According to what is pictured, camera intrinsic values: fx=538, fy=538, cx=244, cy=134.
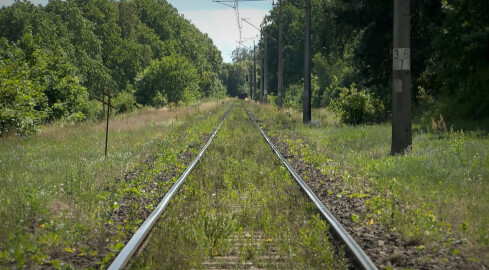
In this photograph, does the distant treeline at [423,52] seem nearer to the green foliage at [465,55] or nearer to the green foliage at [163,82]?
the green foliage at [465,55]

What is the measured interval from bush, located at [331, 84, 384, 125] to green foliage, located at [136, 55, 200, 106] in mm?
40886

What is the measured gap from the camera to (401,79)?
44.3 feet

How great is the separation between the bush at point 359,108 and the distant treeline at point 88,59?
11127 millimetres

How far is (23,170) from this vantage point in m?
11.3

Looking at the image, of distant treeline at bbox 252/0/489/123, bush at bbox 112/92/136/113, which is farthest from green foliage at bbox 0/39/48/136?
bush at bbox 112/92/136/113

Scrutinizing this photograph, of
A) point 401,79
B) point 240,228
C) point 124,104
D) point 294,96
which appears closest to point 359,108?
point 401,79

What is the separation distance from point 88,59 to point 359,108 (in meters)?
57.0

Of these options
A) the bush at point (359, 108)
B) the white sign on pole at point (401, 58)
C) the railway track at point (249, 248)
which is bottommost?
the railway track at point (249, 248)

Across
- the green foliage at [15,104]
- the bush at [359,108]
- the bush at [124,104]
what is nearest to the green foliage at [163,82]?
the bush at [124,104]

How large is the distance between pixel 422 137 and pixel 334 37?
10.6m

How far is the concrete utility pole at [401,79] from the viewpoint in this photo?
43.7 ft

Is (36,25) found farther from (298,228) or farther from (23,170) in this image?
(298,228)

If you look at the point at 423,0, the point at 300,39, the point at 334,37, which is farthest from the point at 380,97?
the point at 300,39

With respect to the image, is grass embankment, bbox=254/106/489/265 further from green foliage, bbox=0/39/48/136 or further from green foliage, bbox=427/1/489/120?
green foliage, bbox=0/39/48/136
